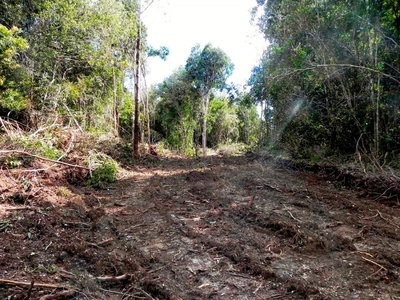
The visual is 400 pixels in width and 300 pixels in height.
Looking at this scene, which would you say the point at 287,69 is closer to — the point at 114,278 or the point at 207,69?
the point at 114,278

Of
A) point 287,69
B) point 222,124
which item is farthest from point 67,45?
point 222,124

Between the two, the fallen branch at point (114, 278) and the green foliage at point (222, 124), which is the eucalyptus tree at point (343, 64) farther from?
the green foliage at point (222, 124)

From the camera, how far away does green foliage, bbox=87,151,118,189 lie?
271 inches

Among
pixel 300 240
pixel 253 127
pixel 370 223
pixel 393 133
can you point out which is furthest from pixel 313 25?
pixel 253 127

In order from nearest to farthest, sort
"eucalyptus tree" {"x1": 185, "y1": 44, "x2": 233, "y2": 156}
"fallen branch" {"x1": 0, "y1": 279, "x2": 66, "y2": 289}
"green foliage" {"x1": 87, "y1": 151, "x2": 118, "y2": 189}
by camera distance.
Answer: "fallen branch" {"x1": 0, "y1": 279, "x2": 66, "y2": 289}
"green foliage" {"x1": 87, "y1": 151, "x2": 118, "y2": 189}
"eucalyptus tree" {"x1": 185, "y1": 44, "x2": 233, "y2": 156}

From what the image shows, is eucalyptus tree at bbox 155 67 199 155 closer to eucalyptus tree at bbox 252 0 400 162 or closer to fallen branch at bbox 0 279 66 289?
eucalyptus tree at bbox 252 0 400 162

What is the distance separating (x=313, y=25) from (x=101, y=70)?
8.08 metres

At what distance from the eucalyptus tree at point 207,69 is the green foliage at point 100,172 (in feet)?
39.0

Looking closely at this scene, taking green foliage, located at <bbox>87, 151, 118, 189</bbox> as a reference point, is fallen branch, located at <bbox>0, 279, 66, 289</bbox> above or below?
below

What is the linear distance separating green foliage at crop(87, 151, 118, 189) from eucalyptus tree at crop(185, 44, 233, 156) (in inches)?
468

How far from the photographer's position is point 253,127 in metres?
26.5

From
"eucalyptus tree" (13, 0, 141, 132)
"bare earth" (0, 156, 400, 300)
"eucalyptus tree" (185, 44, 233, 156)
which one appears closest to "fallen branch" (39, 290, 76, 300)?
"bare earth" (0, 156, 400, 300)

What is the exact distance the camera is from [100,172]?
286 inches

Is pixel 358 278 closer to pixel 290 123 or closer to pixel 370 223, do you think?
pixel 370 223
